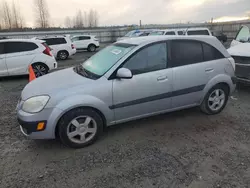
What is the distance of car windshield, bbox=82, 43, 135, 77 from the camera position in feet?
11.2

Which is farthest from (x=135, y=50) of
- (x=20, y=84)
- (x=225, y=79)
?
(x=20, y=84)

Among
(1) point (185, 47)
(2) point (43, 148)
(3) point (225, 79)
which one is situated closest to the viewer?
(2) point (43, 148)

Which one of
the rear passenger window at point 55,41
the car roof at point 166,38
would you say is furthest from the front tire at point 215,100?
the rear passenger window at point 55,41

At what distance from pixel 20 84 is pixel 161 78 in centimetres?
569

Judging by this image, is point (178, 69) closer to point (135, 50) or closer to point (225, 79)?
point (135, 50)

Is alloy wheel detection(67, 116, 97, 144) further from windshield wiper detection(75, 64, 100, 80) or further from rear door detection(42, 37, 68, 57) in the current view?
rear door detection(42, 37, 68, 57)

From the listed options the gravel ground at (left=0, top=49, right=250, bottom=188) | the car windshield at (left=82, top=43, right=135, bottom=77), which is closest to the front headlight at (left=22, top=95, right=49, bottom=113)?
the gravel ground at (left=0, top=49, right=250, bottom=188)

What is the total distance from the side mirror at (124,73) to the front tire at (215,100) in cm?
175

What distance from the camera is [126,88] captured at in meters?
3.27

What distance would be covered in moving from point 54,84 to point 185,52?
231 centimetres

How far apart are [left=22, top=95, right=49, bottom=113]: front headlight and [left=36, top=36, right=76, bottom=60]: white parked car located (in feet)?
38.7

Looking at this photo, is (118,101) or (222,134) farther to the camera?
(222,134)

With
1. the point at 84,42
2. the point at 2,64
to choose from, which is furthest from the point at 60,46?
the point at 2,64

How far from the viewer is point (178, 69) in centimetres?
364
